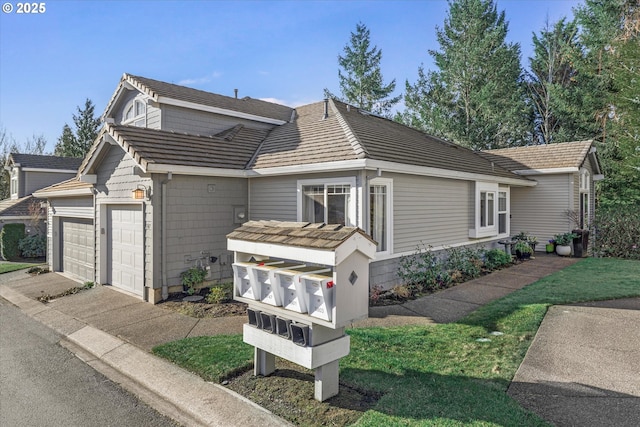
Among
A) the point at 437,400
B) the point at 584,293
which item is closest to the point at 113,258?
the point at 437,400

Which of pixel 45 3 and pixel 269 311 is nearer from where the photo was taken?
pixel 269 311

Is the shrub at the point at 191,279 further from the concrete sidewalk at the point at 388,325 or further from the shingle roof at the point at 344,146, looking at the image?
the shingle roof at the point at 344,146

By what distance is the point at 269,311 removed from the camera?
13.4ft

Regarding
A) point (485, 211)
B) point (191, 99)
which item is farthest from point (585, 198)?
point (191, 99)

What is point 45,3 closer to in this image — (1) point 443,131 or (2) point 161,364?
(2) point 161,364

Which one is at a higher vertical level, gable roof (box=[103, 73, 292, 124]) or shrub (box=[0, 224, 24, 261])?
gable roof (box=[103, 73, 292, 124])

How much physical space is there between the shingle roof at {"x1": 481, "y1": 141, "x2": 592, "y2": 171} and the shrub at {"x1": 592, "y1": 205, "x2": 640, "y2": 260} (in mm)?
2429

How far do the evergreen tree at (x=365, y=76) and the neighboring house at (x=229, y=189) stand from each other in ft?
67.3

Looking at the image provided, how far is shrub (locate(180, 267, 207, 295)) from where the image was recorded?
8469 mm

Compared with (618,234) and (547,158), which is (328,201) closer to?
(547,158)

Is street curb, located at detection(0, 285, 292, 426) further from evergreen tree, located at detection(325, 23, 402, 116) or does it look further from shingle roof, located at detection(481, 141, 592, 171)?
evergreen tree, located at detection(325, 23, 402, 116)

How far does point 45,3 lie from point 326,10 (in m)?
7.63

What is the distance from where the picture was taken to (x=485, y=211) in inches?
483

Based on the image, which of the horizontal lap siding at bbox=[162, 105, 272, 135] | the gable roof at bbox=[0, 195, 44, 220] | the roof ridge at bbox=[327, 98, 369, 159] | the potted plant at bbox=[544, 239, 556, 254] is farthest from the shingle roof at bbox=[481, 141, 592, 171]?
the gable roof at bbox=[0, 195, 44, 220]
